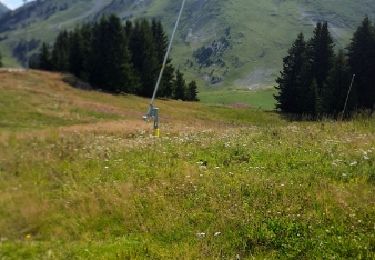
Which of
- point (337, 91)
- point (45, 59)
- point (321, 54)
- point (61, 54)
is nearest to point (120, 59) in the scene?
point (61, 54)

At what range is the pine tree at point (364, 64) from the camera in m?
74.6

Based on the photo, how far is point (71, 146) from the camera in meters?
19.0

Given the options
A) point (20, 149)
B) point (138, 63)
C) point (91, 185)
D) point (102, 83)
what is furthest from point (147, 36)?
point (91, 185)

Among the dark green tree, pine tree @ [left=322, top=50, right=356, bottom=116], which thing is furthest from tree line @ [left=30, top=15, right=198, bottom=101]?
pine tree @ [left=322, top=50, right=356, bottom=116]

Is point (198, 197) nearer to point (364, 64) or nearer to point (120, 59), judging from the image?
point (364, 64)

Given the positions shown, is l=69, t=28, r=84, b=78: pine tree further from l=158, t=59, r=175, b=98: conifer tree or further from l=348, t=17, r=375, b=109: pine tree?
l=348, t=17, r=375, b=109: pine tree

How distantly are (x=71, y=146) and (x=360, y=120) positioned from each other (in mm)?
10788

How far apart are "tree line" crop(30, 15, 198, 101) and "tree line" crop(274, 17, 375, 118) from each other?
75.2 ft

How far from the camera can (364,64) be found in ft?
247

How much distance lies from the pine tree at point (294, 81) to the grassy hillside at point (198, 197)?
6652 cm

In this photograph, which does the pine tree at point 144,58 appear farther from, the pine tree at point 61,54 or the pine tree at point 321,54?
the pine tree at point 321,54

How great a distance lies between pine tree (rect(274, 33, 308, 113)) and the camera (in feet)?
273

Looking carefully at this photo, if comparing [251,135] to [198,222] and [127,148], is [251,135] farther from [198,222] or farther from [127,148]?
[198,222]

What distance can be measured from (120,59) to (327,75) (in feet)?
112
